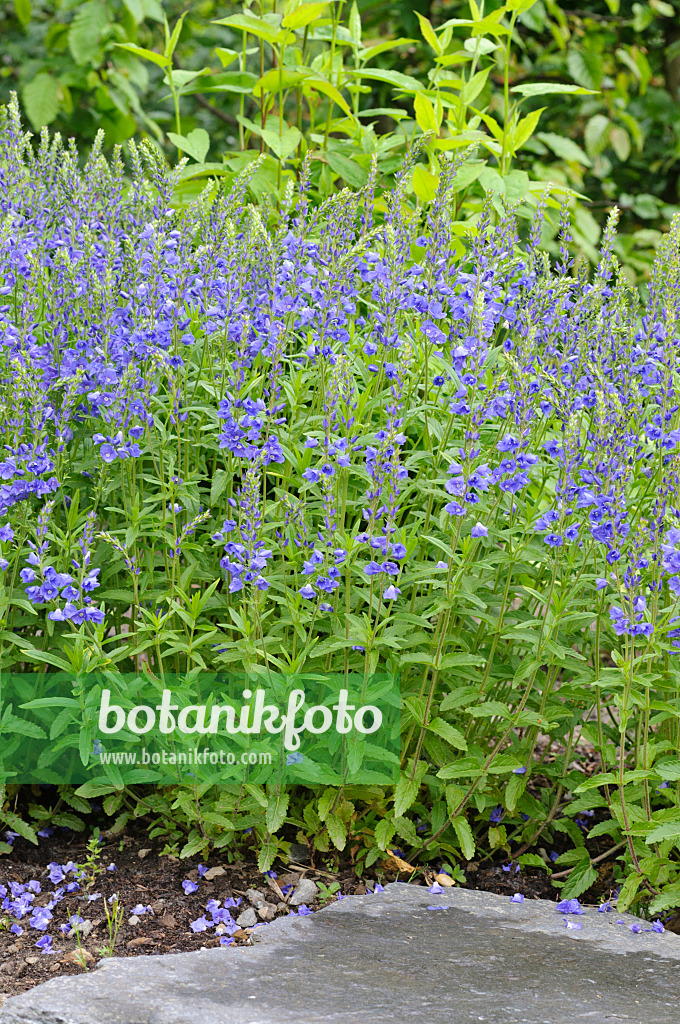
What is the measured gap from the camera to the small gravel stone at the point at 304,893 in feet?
10.7

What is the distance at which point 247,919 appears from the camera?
10.4 ft

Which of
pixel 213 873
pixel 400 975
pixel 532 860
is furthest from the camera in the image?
pixel 532 860

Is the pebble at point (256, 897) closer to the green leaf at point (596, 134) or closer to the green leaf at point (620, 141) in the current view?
the green leaf at point (596, 134)

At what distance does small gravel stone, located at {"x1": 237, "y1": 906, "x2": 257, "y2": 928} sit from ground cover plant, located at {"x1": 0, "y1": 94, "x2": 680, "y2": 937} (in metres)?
0.16

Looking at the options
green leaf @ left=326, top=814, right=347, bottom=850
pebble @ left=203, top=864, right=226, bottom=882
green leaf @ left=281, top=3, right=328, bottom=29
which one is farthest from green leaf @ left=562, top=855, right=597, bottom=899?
green leaf @ left=281, top=3, right=328, bottom=29

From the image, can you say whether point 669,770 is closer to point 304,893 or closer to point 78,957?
point 304,893

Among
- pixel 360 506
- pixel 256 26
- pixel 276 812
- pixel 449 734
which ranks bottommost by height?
pixel 276 812

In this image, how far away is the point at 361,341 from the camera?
12.3ft

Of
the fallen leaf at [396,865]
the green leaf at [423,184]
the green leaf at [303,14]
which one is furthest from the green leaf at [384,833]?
the green leaf at [303,14]

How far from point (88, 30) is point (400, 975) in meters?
6.58

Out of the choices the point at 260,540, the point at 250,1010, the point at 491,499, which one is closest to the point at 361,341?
the point at 491,499

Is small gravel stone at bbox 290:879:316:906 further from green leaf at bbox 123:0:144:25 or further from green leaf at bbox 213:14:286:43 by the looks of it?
green leaf at bbox 123:0:144:25

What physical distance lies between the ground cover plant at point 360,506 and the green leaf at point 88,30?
3924mm

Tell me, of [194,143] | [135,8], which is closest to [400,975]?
[194,143]
